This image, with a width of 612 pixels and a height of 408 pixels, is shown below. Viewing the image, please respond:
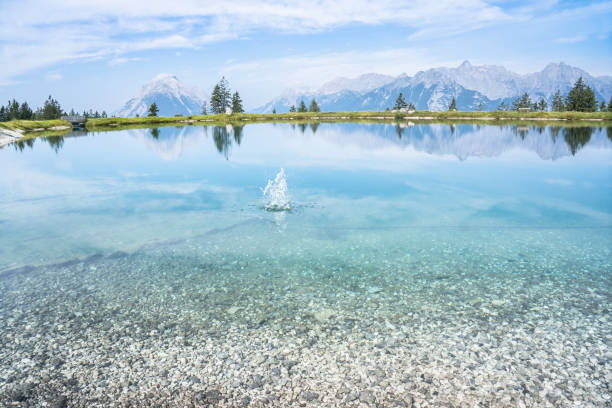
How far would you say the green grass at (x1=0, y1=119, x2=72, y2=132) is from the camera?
99.4m

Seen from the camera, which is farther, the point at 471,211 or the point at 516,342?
the point at 471,211

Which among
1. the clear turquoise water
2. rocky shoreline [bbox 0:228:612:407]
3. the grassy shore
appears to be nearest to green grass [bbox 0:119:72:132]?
the grassy shore

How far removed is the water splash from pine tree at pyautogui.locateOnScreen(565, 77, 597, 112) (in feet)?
647

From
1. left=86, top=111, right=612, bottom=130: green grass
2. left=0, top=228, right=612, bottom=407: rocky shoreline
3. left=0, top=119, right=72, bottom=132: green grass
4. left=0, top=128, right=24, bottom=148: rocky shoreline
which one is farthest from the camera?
left=86, top=111, right=612, bottom=130: green grass

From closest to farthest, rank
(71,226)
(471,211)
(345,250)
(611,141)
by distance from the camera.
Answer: (345,250) → (71,226) → (471,211) → (611,141)

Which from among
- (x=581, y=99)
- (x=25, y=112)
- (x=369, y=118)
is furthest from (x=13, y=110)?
(x=581, y=99)

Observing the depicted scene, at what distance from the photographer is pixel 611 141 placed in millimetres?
71625

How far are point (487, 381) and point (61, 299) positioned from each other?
12901mm

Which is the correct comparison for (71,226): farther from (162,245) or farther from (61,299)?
(61,299)

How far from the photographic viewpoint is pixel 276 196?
2817 centimetres

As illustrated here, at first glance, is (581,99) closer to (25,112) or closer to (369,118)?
(369,118)

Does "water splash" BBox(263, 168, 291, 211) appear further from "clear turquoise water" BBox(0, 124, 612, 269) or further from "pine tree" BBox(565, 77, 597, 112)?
"pine tree" BBox(565, 77, 597, 112)

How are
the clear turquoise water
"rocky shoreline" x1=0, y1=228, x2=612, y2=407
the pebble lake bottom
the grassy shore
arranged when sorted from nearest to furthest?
"rocky shoreline" x1=0, y1=228, x2=612, y2=407, the pebble lake bottom, the clear turquoise water, the grassy shore

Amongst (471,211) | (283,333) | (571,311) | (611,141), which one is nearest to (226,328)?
(283,333)
